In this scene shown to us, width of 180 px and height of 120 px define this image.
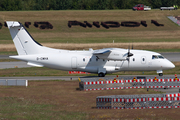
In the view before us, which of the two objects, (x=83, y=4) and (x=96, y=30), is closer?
(x=96, y=30)

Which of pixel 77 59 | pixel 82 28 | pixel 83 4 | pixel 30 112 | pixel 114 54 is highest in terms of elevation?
pixel 83 4

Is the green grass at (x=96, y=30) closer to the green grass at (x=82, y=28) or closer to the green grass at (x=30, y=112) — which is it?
the green grass at (x=82, y=28)

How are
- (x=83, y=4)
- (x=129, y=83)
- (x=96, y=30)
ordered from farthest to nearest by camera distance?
(x=83, y=4) < (x=96, y=30) < (x=129, y=83)

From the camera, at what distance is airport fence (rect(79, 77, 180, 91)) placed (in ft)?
90.9

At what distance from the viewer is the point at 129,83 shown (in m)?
28.1

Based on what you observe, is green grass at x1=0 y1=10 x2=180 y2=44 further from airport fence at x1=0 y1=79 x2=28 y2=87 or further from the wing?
airport fence at x1=0 y1=79 x2=28 y2=87

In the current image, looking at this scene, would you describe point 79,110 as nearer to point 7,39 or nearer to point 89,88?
point 89,88

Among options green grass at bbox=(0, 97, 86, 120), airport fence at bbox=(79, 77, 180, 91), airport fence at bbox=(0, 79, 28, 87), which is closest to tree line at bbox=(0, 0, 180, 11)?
airport fence at bbox=(0, 79, 28, 87)

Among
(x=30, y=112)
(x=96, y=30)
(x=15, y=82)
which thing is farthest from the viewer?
(x=96, y=30)

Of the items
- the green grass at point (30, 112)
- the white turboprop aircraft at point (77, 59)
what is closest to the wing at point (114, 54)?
the white turboprop aircraft at point (77, 59)

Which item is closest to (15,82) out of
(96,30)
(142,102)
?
(142,102)

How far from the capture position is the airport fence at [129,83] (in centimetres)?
2772

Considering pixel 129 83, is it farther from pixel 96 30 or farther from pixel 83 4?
pixel 83 4

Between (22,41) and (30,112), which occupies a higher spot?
(22,41)
